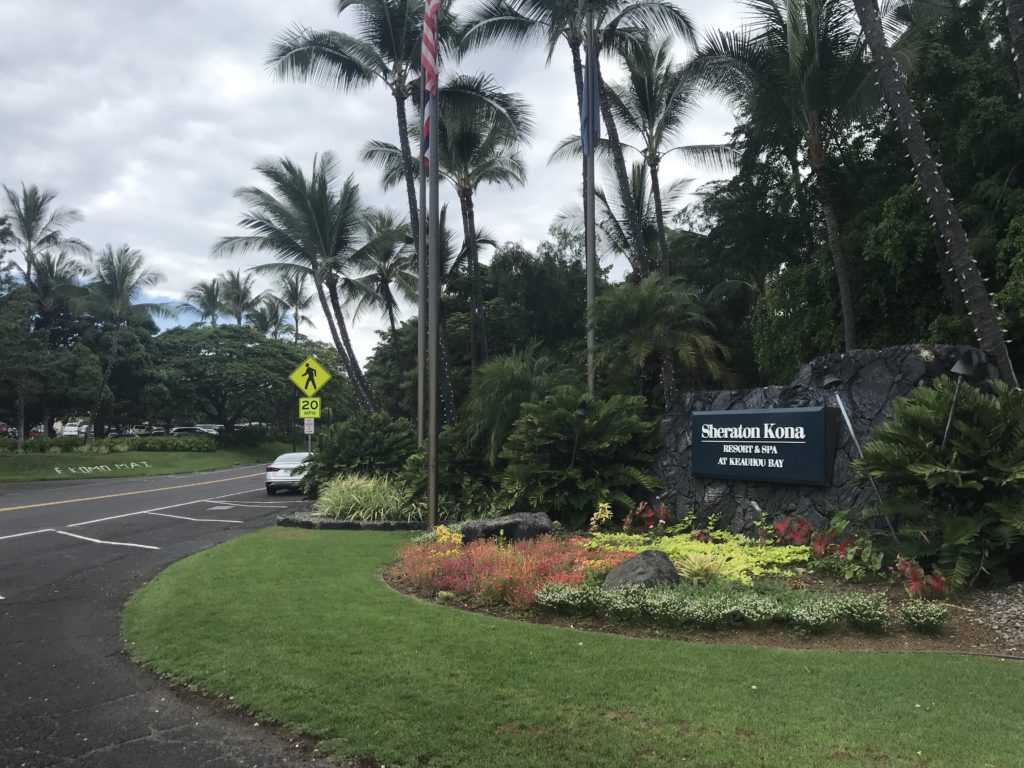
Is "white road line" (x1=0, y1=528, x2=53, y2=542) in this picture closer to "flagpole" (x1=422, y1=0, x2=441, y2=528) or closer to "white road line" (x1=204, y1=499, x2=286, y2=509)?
"white road line" (x1=204, y1=499, x2=286, y2=509)

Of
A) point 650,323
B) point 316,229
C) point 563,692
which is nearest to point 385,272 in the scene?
point 316,229

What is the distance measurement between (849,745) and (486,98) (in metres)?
20.3

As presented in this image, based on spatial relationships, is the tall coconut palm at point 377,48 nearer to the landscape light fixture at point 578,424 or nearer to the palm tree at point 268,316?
the landscape light fixture at point 578,424

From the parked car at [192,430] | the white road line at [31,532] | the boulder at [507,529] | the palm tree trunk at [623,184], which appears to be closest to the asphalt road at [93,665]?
the white road line at [31,532]

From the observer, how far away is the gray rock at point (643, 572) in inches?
284

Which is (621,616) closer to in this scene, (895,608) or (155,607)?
(895,608)

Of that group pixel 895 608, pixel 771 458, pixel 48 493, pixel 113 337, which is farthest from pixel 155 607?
pixel 113 337

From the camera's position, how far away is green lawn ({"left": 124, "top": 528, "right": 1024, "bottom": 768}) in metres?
4.02

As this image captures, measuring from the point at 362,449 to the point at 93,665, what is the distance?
12.8 meters

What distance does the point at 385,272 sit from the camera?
30109 mm

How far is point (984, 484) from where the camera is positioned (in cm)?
736

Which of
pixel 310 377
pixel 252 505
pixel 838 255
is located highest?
pixel 838 255

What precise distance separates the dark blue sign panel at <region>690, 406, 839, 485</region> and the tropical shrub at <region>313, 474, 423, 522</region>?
18.6ft

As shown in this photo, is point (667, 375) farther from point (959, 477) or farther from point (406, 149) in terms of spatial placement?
point (406, 149)
